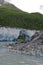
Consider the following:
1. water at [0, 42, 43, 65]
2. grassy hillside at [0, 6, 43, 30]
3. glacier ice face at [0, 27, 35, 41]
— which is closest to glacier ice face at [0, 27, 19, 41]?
Answer: glacier ice face at [0, 27, 35, 41]

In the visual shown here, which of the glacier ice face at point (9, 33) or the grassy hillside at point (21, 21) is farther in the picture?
the grassy hillside at point (21, 21)

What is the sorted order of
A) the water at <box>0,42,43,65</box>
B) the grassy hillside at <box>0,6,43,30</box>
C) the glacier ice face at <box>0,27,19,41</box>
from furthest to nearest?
the grassy hillside at <box>0,6,43,30</box>
the glacier ice face at <box>0,27,19,41</box>
the water at <box>0,42,43,65</box>

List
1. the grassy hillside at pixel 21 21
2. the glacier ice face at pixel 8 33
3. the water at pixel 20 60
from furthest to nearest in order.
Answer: the grassy hillside at pixel 21 21, the glacier ice face at pixel 8 33, the water at pixel 20 60

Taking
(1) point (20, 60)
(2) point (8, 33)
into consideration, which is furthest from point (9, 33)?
(1) point (20, 60)

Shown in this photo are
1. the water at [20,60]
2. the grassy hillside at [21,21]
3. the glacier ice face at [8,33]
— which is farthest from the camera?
the grassy hillside at [21,21]

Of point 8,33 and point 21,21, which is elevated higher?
point 21,21

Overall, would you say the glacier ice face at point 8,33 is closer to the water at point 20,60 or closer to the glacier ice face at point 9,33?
the glacier ice face at point 9,33

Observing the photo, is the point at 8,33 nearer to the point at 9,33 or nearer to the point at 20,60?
the point at 9,33

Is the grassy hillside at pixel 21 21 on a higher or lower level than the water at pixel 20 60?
higher

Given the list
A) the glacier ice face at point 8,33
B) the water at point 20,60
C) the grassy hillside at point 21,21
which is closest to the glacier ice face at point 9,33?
the glacier ice face at point 8,33

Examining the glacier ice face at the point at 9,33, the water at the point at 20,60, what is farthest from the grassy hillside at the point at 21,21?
the water at the point at 20,60

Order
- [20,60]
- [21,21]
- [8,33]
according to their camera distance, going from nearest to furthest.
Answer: [20,60] < [8,33] < [21,21]

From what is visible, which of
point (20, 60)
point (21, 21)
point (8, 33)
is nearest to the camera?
point (20, 60)

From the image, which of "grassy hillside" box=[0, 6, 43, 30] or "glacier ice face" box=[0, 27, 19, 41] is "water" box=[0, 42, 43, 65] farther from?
"grassy hillside" box=[0, 6, 43, 30]
